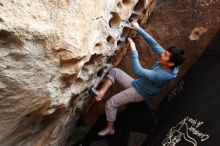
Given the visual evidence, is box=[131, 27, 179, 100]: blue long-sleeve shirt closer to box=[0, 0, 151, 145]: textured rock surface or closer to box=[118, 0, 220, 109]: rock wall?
box=[0, 0, 151, 145]: textured rock surface

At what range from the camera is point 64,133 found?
146 inches

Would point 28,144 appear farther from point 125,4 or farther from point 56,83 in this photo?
point 125,4

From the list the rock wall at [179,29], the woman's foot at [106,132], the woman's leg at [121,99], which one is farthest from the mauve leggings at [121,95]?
the rock wall at [179,29]

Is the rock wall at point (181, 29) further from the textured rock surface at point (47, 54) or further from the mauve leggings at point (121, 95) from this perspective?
the textured rock surface at point (47, 54)

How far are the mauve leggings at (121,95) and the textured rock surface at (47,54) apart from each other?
471mm

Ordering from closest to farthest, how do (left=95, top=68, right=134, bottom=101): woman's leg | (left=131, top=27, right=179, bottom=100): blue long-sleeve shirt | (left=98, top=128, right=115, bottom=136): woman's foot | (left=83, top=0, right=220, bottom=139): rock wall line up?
(left=131, top=27, right=179, bottom=100): blue long-sleeve shirt → (left=95, top=68, right=134, bottom=101): woman's leg → (left=98, top=128, right=115, bottom=136): woman's foot → (left=83, top=0, right=220, bottom=139): rock wall

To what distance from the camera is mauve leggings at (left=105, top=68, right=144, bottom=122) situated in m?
3.64

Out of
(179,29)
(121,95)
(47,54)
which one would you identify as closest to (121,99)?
(121,95)

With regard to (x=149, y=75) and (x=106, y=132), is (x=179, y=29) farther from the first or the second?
(x=106, y=132)

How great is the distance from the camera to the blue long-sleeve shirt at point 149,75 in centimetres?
331

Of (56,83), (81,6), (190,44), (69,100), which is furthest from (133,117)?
(81,6)

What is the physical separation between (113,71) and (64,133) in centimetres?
75

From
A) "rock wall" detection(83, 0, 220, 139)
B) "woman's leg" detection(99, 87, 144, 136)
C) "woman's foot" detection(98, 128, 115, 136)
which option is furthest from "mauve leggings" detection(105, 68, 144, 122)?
"rock wall" detection(83, 0, 220, 139)

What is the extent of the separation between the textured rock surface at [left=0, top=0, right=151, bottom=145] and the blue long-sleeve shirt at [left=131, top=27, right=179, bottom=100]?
0.25 m
